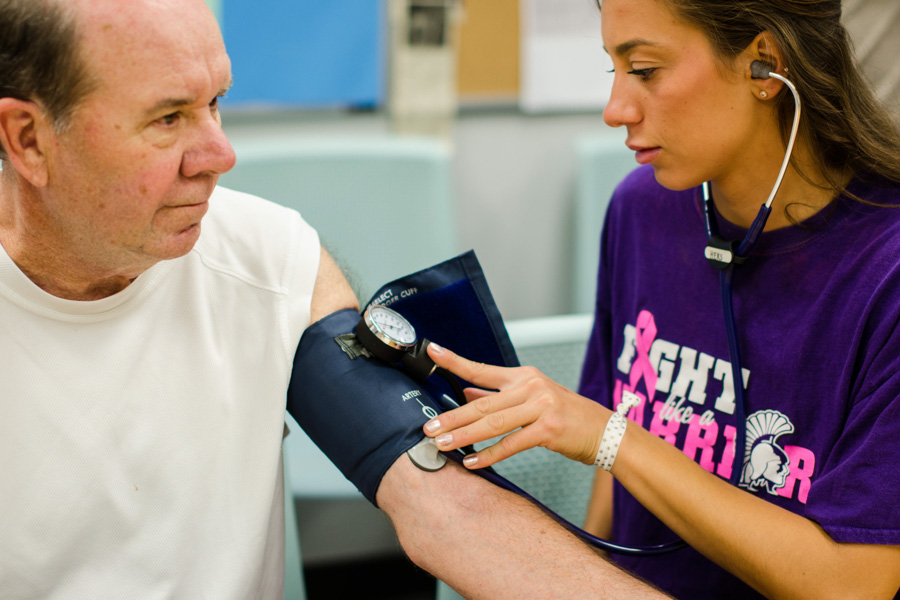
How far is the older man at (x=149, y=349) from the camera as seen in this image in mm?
926

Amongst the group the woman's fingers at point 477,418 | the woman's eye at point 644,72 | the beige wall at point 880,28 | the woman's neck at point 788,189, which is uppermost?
the beige wall at point 880,28

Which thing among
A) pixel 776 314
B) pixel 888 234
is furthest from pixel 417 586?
pixel 888 234

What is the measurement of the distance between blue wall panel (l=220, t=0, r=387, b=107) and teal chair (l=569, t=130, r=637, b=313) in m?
0.70

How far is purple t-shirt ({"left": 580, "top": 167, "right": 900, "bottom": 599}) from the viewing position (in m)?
1.05

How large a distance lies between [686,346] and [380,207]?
3.84 feet

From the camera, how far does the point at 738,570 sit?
1.11 meters

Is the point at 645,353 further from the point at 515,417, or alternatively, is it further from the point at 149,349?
the point at 149,349

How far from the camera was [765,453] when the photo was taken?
1207mm

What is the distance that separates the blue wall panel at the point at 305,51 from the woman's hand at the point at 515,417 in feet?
5.21

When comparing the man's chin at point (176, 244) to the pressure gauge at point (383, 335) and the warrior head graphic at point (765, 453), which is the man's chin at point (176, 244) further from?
the warrior head graphic at point (765, 453)

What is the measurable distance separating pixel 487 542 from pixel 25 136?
734 mm

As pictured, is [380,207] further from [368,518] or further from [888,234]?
[888,234]

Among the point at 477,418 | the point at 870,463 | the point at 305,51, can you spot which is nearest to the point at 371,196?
the point at 305,51

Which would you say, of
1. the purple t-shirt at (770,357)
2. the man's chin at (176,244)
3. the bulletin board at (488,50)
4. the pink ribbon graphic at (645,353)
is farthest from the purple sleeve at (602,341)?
→ the bulletin board at (488,50)
